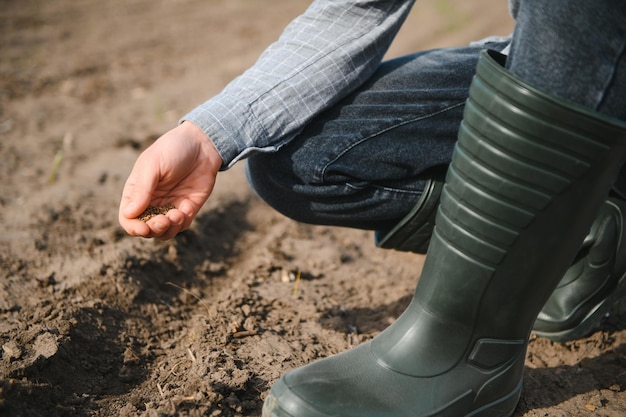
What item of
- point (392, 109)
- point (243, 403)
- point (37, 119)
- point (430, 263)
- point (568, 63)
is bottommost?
point (37, 119)

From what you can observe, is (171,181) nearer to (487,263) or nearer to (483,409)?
(487,263)

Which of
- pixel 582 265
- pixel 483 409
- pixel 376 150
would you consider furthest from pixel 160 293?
pixel 582 265

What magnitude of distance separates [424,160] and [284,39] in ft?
1.43

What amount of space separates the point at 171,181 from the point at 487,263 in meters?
0.65

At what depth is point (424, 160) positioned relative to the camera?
1476 millimetres


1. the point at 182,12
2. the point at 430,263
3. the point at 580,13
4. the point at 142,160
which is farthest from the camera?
the point at 182,12

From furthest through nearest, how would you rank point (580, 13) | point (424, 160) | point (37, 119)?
1. point (37, 119)
2. point (424, 160)
3. point (580, 13)

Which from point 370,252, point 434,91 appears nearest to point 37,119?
point 370,252

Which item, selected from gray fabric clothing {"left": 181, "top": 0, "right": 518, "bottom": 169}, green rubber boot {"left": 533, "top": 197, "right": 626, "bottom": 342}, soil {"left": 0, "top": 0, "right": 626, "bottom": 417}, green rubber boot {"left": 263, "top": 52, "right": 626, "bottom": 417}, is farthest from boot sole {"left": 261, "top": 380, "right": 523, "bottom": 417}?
gray fabric clothing {"left": 181, "top": 0, "right": 518, "bottom": 169}

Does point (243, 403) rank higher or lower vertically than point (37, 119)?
higher

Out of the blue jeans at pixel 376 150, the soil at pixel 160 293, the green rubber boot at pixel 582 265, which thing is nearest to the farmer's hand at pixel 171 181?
the blue jeans at pixel 376 150

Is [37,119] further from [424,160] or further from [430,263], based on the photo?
[430,263]

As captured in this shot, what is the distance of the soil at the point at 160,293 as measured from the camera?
54.4 inches

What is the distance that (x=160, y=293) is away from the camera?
74.1 inches
